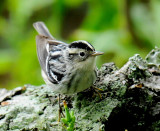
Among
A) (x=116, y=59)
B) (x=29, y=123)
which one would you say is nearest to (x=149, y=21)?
(x=116, y=59)

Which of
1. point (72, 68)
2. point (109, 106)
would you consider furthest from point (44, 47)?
point (109, 106)

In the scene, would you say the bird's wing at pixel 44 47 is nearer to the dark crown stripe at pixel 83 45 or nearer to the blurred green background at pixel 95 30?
the dark crown stripe at pixel 83 45

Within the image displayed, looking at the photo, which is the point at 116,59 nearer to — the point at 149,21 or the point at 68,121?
the point at 149,21

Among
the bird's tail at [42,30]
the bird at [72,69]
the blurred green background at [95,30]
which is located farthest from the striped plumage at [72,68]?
the blurred green background at [95,30]

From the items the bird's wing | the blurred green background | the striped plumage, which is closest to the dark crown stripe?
the striped plumage

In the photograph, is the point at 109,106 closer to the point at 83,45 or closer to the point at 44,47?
the point at 83,45
